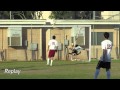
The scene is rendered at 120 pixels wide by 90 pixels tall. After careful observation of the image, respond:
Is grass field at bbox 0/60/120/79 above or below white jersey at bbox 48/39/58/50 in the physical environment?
below

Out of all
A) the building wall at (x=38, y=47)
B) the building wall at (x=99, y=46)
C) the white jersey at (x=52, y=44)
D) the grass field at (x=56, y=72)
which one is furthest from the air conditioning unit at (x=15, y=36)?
the grass field at (x=56, y=72)

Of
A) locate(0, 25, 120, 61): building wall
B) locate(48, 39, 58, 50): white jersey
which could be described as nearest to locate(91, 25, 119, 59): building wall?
locate(0, 25, 120, 61): building wall

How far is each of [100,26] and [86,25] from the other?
2.22m

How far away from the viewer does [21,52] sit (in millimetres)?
31812

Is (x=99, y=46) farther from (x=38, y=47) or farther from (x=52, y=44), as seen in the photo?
(x=52, y=44)

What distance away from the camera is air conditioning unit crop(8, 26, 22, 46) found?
32.0 m

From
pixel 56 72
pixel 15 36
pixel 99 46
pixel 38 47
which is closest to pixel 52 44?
pixel 56 72

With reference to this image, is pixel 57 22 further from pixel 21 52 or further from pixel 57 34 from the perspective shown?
pixel 21 52

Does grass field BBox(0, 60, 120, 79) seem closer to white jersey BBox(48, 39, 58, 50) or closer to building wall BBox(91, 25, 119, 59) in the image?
white jersey BBox(48, 39, 58, 50)

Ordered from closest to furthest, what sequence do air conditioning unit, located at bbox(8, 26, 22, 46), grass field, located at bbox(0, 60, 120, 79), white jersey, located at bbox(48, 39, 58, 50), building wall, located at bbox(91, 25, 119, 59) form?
1. grass field, located at bbox(0, 60, 120, 79)
2. white jersey, located at bbox(48, 39, 58, 50)
3. air conditioning unit, located at bbox(8, 26, 22, 46)
4. building wall, located at bbox(91, 25, 119, 59)

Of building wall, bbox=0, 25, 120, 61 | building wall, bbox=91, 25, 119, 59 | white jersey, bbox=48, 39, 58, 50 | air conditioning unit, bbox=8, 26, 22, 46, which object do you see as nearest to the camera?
white jersey, bbox=48, 39, 58, 50
